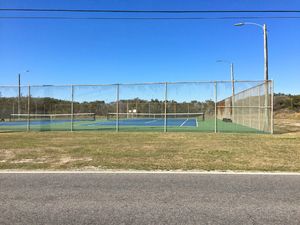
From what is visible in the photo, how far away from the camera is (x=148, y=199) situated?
250 inches

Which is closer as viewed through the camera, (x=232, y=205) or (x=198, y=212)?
(x=198, y=212)

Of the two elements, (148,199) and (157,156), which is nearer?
(148,199)

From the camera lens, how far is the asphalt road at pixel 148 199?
526 cm

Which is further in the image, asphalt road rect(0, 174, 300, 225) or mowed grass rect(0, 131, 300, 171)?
mowed grass rect(0, 131, 300, 171)

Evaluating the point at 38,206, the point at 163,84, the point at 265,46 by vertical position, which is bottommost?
the point at 38,206

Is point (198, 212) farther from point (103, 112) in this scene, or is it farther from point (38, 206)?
point (103, 112)

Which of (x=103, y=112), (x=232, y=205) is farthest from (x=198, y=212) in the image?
(x=103, y=112)

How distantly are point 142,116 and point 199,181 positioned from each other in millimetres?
32487

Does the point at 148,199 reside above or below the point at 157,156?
below

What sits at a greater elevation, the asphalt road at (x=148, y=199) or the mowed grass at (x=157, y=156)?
the mowed grass at (x=157, y=156)

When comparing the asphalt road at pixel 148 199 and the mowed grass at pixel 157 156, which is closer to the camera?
the asphalt road at pixel 148 199

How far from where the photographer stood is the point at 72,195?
263 inches

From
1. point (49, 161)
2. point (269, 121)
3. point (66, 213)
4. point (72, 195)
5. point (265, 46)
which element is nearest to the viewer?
point (66, 213)

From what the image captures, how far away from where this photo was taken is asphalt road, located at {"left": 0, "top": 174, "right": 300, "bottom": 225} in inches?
207
